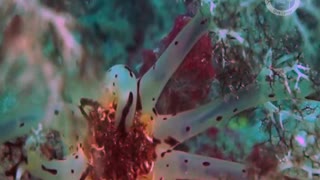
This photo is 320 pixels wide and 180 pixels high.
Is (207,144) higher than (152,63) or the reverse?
the reverse

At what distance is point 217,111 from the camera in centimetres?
181

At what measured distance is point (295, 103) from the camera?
175 cm

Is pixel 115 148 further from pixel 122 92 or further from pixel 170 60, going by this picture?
pixel 170 60

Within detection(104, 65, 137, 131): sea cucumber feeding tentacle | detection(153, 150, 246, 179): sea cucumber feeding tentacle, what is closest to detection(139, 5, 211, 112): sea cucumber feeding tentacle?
detection(104, 65, 137, 131): sea cucumber feeding tentacle

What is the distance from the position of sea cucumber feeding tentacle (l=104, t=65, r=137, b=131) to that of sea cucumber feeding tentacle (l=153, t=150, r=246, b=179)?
0.17 meters

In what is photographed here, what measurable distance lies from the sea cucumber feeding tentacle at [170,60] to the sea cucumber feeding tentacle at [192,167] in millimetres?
169

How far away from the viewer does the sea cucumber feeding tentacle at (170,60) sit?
71.7 inches

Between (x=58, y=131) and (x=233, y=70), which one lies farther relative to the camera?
(x=58, y=131)

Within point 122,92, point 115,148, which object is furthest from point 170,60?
point 115,148

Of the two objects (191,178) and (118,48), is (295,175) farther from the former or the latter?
(118,48)

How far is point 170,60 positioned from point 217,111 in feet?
0.71

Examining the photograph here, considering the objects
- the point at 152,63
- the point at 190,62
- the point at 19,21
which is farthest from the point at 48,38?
the point at 190,62

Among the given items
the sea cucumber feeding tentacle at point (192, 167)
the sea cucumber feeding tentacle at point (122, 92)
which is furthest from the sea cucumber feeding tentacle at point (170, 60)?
the sea cucumber feeding tentacle at point (192, 167)

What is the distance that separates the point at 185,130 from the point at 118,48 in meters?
0.34
